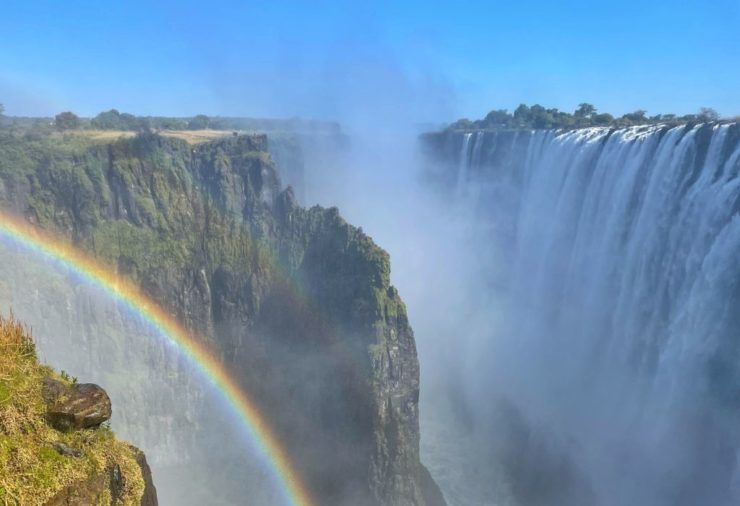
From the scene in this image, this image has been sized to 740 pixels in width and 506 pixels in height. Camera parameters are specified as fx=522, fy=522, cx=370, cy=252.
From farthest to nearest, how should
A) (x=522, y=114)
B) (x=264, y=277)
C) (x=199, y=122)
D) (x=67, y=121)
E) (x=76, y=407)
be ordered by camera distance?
(x=522, y=114)
(x=199, y=122)
(x=67, y=121)
(x=264, y=277)
(x=76, y=407)

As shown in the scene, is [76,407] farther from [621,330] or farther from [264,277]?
[264,277]

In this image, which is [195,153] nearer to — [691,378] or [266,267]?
[266,267]

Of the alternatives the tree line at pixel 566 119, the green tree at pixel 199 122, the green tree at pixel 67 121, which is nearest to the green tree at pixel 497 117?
the tree line at pixel 566 119

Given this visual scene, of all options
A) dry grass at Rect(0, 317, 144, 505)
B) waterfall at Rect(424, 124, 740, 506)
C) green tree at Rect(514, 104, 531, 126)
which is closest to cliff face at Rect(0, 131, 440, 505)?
waterfall at Rect(424, 124, 740, 506)

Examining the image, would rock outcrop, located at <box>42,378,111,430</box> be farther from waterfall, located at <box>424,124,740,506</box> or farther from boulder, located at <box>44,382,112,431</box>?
waterfall, located at <box>424,124,740,506</box>

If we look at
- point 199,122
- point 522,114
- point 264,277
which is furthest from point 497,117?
point 264,277

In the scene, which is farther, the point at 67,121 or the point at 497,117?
the point at 497,117
